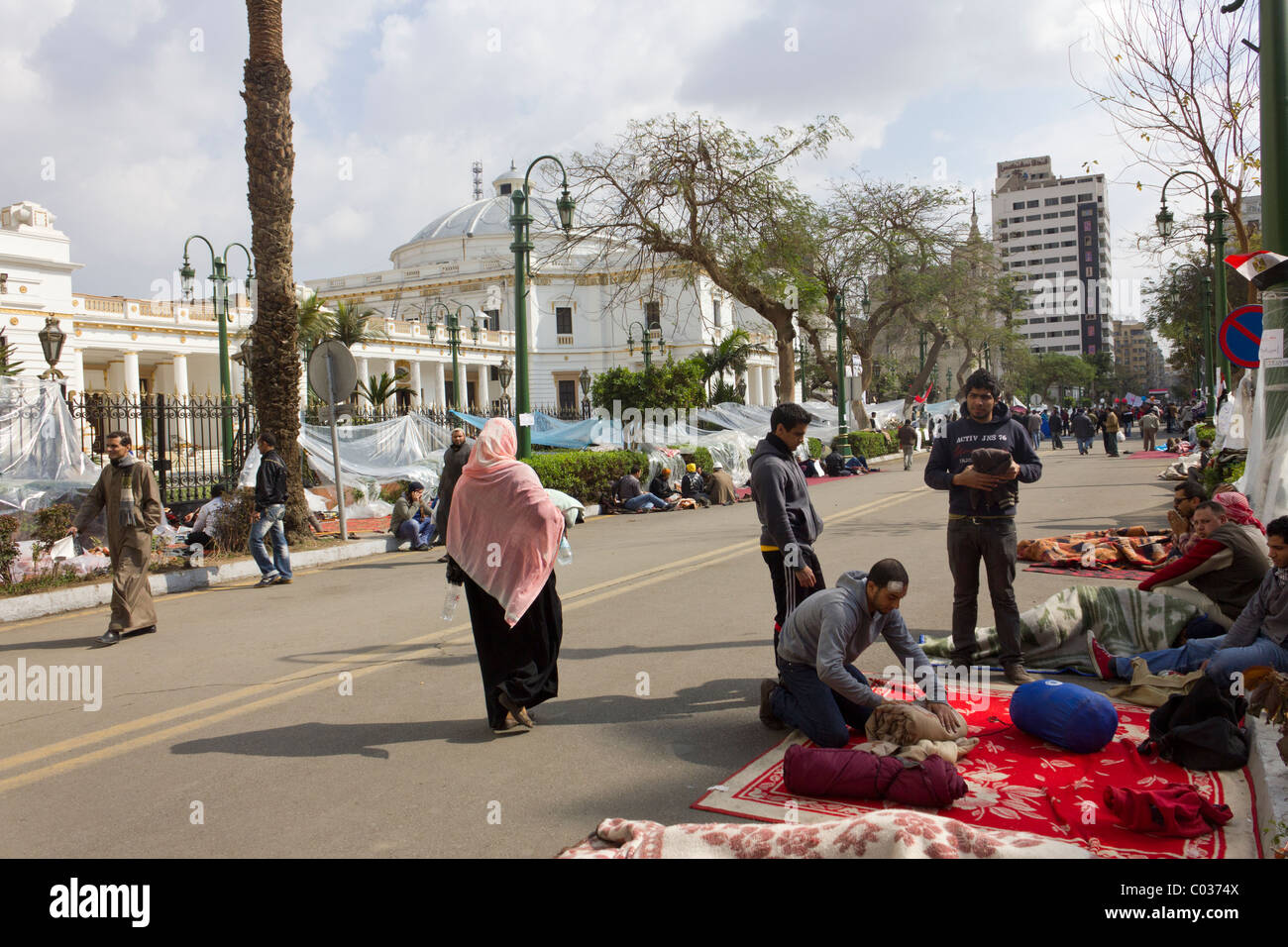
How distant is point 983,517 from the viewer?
5891 mm

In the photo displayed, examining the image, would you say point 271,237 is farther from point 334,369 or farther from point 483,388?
point 483,388

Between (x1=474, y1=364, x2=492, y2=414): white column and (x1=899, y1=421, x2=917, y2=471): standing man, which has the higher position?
(x1=474, y1=364, x2=492, y2=414): white column

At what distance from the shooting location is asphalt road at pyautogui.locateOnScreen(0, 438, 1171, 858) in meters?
3.88

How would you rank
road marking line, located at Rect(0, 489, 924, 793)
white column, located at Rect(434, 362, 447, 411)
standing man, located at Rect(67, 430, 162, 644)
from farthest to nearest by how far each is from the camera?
white column, located at Rect(434, 362, 447, 411) → standing man, located at Rect(67, 430, 162, 644) → road marking line, located at Rect(0, 489, 924, 793)

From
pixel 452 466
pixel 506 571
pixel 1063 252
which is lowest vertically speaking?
pixel 506 571

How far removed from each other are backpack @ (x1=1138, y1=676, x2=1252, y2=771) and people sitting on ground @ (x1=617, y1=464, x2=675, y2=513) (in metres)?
14.2

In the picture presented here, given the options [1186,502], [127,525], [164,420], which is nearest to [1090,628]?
[1186,502]

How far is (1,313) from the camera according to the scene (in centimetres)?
3828

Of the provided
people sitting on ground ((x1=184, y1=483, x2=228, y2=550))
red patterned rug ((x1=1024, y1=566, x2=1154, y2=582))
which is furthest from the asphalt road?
people sitting on ground ((x1=184, y1=483, x2=228, y2=550))

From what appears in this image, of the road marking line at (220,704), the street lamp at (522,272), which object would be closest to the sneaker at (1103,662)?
the road marking line at (220,704)

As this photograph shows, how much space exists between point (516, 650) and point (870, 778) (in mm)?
2037

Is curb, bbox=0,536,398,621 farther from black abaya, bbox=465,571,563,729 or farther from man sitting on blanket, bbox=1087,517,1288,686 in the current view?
man sitting on blanket, bbox=1087,517,1288,686

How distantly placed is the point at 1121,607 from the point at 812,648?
2.64 m
